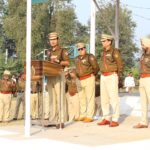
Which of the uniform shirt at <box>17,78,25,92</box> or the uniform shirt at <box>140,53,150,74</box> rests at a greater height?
the uniform shirt at <box>140,53,150,74</box>

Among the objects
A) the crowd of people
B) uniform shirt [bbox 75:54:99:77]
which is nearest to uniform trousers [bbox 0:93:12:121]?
the crowd of people

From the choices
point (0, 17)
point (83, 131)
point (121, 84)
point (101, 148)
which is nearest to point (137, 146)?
point (101, 148)

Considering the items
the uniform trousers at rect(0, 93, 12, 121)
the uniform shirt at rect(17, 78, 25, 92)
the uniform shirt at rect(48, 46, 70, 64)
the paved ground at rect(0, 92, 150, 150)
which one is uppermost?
the uniform shirt at rect(48, 46, 70, 64)

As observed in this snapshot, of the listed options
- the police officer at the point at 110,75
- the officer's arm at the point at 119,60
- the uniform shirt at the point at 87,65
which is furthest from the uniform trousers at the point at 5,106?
the officer's arm at the point at 119,60

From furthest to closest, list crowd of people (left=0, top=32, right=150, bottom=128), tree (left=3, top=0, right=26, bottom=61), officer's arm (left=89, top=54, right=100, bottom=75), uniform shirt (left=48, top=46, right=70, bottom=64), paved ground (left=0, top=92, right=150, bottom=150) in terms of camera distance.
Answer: tree (left=3, top=0, right=26, bottom=61) → officer's arm (left=89, top=54, right=100, bottom=75) → uniform shirt (left=48, top=46, right=70, bottom=64) → crowd of people (left=0, top=32, right=150, bottom=128) → paved ground (left=0, top=92, right=150, bottom=150)

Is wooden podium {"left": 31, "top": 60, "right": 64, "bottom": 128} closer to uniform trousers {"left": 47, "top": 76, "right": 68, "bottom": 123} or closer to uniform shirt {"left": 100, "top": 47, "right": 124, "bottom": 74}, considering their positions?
uniform trousers {"left": 47, "top": 76, "right": 68, "bottom": 123}

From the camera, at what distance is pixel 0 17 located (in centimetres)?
6072

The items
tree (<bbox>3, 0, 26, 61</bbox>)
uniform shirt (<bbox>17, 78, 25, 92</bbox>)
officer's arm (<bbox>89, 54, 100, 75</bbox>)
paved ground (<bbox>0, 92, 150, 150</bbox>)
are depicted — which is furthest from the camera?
tree (<bbox>3, 0, 26, 61</bbox>)

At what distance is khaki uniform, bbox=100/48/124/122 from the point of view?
9695 millimetres

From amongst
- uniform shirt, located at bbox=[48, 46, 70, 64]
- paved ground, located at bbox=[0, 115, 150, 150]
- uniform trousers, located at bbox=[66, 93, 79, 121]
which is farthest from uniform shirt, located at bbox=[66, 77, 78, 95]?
uniform shirt, located at bbox=[48, 46, 70, 64]

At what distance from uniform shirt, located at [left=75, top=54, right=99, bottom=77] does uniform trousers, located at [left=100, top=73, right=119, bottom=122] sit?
1.81 ft

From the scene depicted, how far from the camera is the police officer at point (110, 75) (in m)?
9.70

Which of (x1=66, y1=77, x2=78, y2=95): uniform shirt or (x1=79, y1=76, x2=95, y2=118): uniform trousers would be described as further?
(x1=66, y1=77, x2=78, y2=95): uniform shirt

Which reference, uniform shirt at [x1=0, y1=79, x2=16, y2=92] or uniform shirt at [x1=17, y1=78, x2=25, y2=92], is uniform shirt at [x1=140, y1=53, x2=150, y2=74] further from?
uniform shirt at [x1=17, y1=78, x2=25, y2=92]
